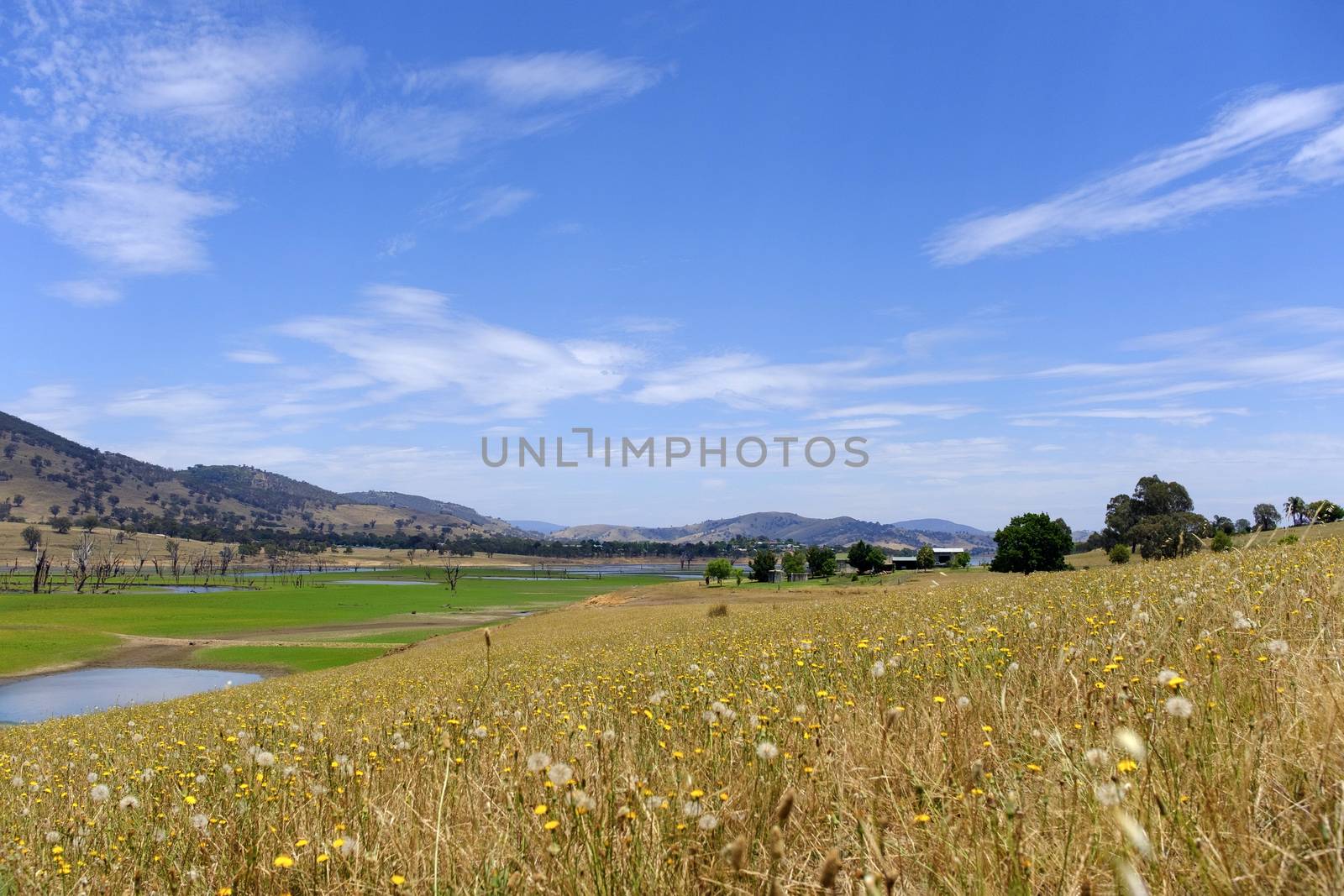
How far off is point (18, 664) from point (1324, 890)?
79020 mm

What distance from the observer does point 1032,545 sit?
10231 centimetres

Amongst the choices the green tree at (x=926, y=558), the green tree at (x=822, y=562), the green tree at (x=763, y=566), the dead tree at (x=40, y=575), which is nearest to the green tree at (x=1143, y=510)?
the green tree at (x=926, y=558)

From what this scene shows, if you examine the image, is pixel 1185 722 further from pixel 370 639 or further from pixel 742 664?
pixel 370 639

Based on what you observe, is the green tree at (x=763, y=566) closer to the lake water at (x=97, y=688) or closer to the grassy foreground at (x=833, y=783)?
the lake water at (x=97, y=688)

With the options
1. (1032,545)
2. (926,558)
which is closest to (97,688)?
(1032,545)

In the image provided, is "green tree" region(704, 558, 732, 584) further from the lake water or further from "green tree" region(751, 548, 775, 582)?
the lake water

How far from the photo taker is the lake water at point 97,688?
4105cm

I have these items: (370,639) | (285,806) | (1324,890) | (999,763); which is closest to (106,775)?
(285,806)

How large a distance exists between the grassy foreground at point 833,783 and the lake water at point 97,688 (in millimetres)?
40719

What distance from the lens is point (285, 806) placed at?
4531 millimetres

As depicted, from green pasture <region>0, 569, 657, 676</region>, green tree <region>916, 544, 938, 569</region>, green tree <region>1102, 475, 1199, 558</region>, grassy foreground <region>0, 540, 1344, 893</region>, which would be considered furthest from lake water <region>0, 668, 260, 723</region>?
green tree <region>916, 544, 938, 569</region>

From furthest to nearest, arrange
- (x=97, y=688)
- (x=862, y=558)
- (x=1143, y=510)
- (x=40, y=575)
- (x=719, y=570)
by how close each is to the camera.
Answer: (x=40, y=575) < (x=862, y=558) < (x=719, y=570) < (x=1143, y=510) < (x=97, y=688)

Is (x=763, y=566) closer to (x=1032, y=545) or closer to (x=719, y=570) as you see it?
(x=719, y=570)

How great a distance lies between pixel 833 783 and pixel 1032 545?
110 meters
